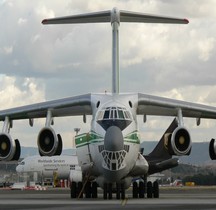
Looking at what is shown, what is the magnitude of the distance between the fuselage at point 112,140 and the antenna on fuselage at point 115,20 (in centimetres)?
123

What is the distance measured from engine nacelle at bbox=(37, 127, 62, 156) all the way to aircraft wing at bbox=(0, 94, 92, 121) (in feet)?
4.05

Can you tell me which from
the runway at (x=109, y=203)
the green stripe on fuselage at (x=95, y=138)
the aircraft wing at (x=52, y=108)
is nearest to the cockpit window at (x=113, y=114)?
the green stripe on fuselage at (x=95, y=138)

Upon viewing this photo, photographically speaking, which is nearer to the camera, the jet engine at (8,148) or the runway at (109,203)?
the runway at (109,203)

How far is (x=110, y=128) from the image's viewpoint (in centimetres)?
2869

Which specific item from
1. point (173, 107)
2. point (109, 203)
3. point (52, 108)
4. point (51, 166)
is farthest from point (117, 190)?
point (51, 166)

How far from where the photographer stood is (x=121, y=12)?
3144 centimetres

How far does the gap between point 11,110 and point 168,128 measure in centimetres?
1189

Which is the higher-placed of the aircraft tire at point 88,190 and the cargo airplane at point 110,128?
the cargo airplane at point 110,128

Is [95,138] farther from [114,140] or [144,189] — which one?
[144,189]

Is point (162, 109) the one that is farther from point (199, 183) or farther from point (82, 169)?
point (199, 183)

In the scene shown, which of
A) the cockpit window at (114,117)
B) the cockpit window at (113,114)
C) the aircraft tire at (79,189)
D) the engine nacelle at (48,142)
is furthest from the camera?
the aircraft tire at (79,189)

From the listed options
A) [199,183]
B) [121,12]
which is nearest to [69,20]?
[121,12]

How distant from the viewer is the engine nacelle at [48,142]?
1213 inches

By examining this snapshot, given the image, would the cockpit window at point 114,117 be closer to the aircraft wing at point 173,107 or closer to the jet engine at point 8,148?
the aircraft wing at point 173,107
